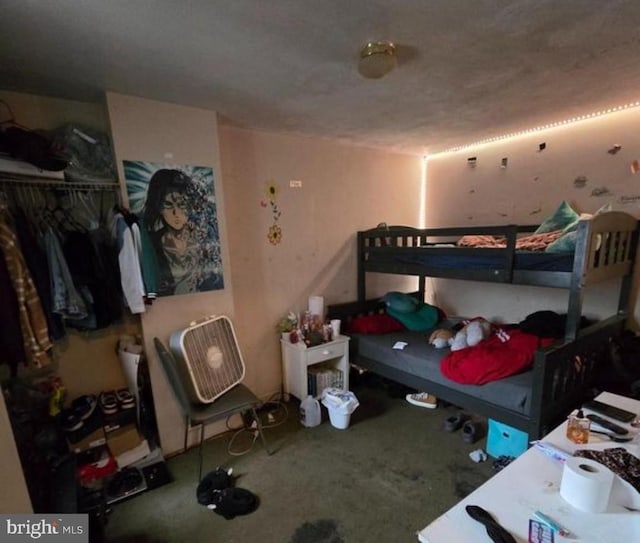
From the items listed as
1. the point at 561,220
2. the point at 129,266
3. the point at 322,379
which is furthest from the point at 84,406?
the point at 561,220

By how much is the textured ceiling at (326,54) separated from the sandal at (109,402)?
1.85m

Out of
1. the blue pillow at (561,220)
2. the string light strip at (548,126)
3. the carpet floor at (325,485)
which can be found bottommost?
the carpet floor at (325,485)

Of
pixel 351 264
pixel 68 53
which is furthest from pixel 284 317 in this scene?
pixel 68 53

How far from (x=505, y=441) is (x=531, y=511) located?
1.37 m

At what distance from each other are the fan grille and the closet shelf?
3.33ft

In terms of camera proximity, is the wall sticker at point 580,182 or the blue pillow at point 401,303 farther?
the blue pillow at point 401,303

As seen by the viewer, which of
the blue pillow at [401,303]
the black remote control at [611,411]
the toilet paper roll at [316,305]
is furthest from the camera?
the blue pillow at [401,303]

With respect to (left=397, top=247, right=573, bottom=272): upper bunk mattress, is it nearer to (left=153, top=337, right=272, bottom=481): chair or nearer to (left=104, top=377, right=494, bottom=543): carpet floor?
(left=104, top=377, right=494, bottom=543): carpet floor

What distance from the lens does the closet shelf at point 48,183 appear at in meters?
1.59

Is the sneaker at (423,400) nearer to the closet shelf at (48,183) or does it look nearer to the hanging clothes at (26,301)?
the hanging clothes at (26,301)

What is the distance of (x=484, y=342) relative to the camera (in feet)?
7.54

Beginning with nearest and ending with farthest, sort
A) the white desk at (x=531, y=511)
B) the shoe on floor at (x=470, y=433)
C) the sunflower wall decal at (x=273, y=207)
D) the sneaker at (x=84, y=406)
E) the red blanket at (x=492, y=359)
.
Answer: the white desk at (x=531, y=511)
the sneaker at (x=84, y=406)
the red blanket at (x=492, y=359)
the shoe on floor at (x=470, y=433)
the sunflower wall decal at (x=273, y=207)

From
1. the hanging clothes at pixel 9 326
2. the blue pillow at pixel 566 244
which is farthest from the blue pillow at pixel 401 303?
the hanging clothes at pixel 9 326

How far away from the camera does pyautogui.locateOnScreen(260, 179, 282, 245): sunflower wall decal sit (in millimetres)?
2615
